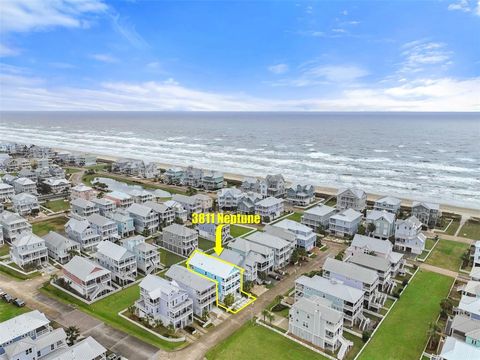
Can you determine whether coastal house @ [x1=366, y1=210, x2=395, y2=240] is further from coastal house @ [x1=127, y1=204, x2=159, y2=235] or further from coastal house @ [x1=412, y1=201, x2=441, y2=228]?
coastal house @ [x1=127, y1=204, x2=159, y2=235]

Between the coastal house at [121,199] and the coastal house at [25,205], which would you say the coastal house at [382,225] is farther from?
the coastal house at [25,205]

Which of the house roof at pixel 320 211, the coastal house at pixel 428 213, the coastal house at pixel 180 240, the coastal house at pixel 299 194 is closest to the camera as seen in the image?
the coastal house at pixel 180 240

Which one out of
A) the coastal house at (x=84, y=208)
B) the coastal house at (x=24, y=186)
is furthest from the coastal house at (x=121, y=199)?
the coastal house at (x=24, y=186)

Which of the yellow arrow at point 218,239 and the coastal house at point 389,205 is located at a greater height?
the coastal house at point 389,205

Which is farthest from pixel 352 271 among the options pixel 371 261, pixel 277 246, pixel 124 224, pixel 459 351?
pixel 124 224

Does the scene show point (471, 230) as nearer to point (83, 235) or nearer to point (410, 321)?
point (410, 321)

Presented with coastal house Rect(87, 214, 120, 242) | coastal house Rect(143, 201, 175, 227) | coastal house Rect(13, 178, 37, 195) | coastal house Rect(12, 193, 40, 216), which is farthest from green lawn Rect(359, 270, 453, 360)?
coastal house Rect(13, 178, 37, 195)
